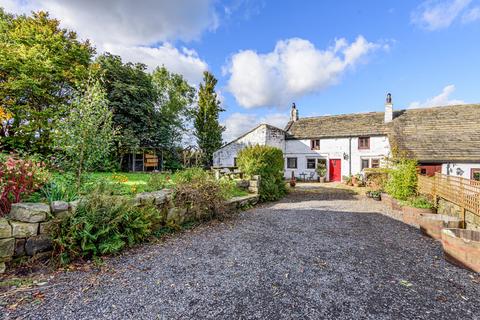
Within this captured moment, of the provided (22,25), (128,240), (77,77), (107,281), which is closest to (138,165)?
(77,77)

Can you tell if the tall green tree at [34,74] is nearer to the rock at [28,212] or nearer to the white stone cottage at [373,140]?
the rock at [28,212]

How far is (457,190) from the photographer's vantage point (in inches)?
220

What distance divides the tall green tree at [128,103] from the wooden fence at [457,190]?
16265mm

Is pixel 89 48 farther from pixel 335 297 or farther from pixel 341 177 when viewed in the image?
pixel 341 177

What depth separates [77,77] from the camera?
13.4 metres

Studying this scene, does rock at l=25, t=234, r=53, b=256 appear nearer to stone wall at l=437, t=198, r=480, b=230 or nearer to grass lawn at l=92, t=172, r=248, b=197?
grass lawn at l=92, t=172, r=248, b=197

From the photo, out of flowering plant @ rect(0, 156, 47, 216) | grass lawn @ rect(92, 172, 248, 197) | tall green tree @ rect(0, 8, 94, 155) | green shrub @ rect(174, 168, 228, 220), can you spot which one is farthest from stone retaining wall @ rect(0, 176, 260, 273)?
tall green tree @ rect(0, 8, 94, 155)

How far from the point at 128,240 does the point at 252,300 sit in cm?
261

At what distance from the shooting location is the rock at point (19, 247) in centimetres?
324

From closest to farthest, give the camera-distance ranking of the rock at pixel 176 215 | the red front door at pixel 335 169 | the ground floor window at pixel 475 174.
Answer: the rock at pixel 176 215, the ground floor window at pixel 475 174, the red front door at pixel 335 169

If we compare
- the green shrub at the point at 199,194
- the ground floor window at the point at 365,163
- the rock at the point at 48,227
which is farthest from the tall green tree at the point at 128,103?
the ground floor window at the point at 365,163

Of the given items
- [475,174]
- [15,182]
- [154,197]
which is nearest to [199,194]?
[154,197]

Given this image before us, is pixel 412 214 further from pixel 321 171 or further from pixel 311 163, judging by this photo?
pixel 311 163

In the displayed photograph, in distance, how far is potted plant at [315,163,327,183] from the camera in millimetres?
19069
